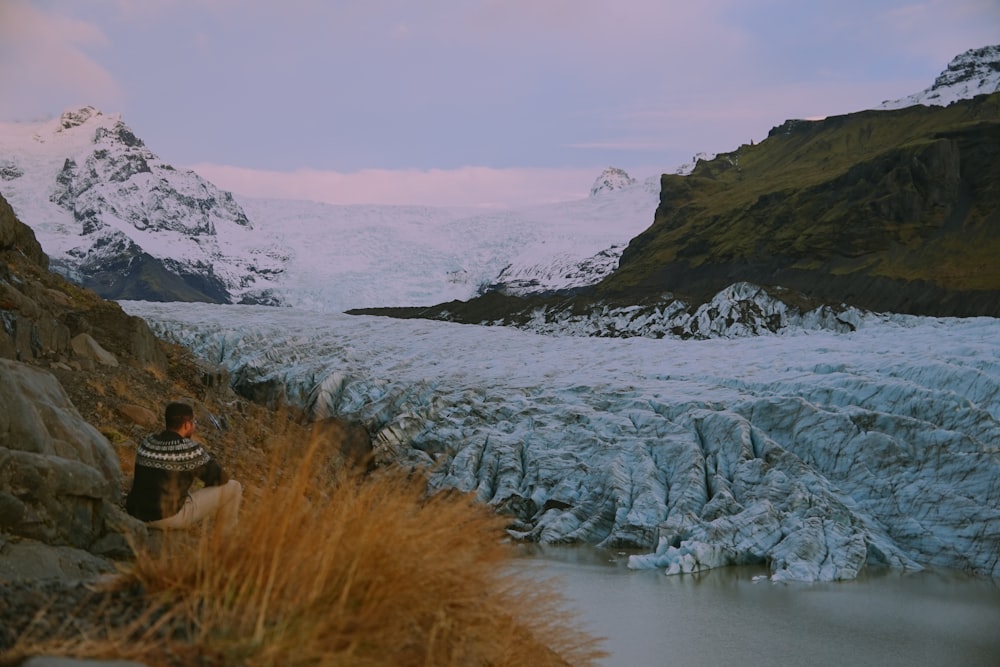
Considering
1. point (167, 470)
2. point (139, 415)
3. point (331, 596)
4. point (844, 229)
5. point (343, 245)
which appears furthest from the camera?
point (343, 245)

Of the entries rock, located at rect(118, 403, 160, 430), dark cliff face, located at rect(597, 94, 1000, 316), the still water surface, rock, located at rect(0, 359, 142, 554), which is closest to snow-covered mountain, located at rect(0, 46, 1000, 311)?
dark cliff face, located at rect(597, 94, 1000, 316)

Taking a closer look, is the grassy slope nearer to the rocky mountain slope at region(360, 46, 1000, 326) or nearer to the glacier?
the glacier

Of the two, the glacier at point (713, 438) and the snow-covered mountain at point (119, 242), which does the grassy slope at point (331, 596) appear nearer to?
the glacier at point (713, 438)

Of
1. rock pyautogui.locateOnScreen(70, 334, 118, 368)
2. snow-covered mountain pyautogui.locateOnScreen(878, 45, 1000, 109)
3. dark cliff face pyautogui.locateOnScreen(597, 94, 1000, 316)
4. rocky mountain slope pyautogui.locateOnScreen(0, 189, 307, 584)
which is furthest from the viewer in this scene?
snow-covered mountain pyautogui.locateOnScreen(878, 45, 1000, 109)

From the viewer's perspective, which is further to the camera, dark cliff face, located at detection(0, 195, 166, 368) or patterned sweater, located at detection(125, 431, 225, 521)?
dark cliff face, located at detection(0, 195, 166, 368)

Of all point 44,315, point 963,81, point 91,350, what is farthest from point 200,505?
point 963,81

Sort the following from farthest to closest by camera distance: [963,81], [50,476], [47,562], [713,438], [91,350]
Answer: [963,81], [713,438], [91,350], [50,476], [47,562]

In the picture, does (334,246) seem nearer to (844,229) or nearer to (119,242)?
(119,242)

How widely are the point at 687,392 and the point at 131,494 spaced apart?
18.9 metres

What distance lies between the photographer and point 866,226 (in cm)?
8075

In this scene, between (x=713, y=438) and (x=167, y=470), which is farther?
(x=713, y=438)

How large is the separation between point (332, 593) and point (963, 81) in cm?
12772

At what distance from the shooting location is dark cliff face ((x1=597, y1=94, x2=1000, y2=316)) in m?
69.8

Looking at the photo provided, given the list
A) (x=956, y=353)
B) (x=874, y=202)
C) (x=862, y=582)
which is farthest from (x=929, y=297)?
(x=862, y=582)
